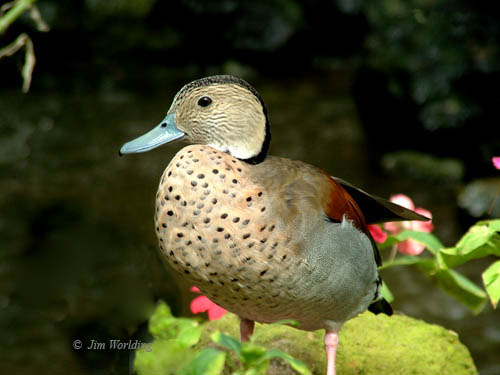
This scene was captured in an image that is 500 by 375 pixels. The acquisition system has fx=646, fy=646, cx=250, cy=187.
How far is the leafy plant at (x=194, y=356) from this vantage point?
1438mm

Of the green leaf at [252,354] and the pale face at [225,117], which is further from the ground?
the pale face at [225,117]

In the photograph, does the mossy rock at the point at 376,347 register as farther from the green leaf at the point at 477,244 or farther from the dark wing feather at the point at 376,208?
the dark wing feather at the point at 376,208

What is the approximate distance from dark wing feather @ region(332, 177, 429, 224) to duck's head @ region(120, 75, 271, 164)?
0.48m

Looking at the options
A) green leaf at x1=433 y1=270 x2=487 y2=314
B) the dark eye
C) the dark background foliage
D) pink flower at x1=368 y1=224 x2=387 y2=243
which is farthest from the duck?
the dark background foliage

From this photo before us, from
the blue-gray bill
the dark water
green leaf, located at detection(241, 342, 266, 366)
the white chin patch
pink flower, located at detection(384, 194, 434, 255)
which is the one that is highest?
the blue-gray bill

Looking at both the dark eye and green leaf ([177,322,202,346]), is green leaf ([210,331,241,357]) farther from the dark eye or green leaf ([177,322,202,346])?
the dark eye

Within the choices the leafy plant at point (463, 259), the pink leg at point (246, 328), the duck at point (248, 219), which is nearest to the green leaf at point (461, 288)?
the leafy plant at point (463, 259)

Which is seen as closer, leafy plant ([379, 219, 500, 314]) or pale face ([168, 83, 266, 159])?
pale face ([168, 83, 266, 159])

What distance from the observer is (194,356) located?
1.82 m

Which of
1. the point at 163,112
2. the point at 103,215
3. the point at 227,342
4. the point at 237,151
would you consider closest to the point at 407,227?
the point at 237,151

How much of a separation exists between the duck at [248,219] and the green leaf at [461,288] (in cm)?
68

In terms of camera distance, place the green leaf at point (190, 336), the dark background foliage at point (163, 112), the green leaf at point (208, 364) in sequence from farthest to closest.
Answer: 1. the dark background foliage at point (163, 112)
2. the green leaf at point (190, 336)
3. the green leaf at point (208, 364)

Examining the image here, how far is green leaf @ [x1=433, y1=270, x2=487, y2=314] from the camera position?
8.47 feet

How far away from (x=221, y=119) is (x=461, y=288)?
137 centimetres
